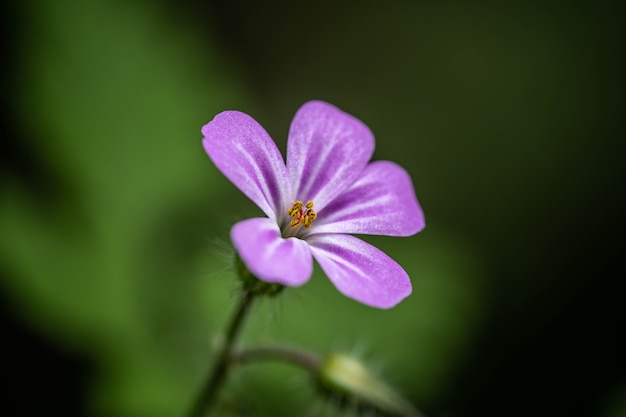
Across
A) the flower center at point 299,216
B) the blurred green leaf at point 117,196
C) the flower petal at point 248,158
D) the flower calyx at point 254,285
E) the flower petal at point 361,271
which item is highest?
the flower petal at point 248,158

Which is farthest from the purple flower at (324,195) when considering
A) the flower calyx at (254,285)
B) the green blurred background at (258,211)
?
the green blurred background at (258,211)

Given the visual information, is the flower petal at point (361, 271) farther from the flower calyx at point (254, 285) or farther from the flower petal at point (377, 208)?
the flower calyx at point (254, 285)

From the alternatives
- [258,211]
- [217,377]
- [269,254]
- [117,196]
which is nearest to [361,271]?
[269,254]

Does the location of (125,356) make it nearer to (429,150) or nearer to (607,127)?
(429,150)

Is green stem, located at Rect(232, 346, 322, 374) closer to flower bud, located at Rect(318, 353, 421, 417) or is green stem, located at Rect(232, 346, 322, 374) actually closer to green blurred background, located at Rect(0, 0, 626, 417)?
flower bud, located at Rect(318, 353, 421, 417)

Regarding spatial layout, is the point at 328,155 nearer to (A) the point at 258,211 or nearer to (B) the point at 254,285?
(B) the point at 254,285

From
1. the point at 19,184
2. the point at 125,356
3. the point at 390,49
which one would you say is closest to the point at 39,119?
the point at 19,184
